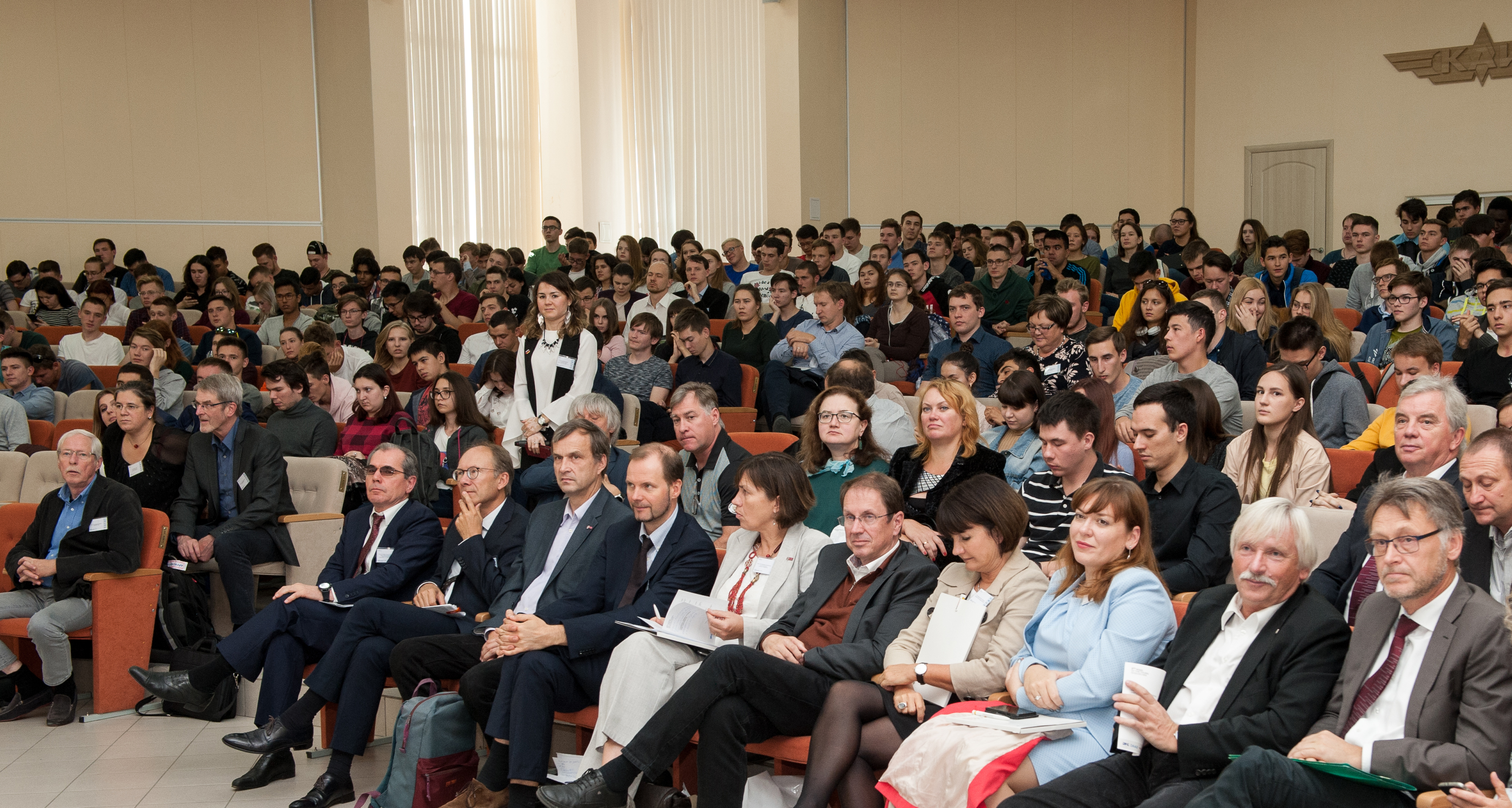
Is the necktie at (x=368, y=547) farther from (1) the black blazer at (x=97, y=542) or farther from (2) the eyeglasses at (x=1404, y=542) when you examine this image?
(2) the eyeglasses at (x=1404, y=542)

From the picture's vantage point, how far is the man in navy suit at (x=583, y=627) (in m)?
3.53

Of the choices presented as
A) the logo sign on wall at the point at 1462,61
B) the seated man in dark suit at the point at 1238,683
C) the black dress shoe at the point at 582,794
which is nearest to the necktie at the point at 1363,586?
the seated man in dark suit at the point at 1238,683

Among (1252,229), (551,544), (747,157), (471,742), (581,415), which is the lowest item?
(471,742)

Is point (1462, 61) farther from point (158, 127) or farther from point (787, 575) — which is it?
point (158, 127)

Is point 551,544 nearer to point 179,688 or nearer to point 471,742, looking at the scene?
point 471,742

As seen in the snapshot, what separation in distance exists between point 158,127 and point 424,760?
30.9 feet

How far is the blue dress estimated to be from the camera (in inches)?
113

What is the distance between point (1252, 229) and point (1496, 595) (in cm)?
711

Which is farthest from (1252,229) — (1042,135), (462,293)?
(462,293)

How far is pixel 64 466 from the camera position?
4.84 m

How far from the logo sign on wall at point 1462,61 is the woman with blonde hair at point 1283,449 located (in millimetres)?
8278

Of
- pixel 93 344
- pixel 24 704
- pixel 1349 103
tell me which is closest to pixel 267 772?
pixel 24 704

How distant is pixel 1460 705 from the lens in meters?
2.42

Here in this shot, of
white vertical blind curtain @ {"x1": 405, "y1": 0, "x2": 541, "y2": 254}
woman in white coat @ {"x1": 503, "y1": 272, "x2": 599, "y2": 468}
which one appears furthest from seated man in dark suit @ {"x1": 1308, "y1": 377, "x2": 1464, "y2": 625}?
white vertical blind curtain @ {"x1": 405, "y1": 0, "x2": 541, "y2": 254}
